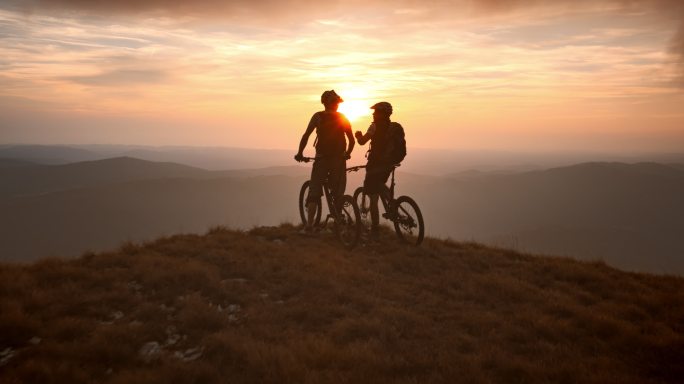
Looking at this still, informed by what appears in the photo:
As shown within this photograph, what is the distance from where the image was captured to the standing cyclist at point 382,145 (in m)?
11.1

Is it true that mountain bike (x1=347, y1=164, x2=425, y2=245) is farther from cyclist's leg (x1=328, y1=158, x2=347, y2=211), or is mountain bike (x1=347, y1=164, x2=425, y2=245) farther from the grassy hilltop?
the grassy hilltop

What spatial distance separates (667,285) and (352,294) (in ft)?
23.5

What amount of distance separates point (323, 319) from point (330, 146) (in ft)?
18.3

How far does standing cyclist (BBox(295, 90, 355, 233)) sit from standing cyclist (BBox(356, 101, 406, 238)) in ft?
2.01

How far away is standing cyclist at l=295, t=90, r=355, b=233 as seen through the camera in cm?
1101

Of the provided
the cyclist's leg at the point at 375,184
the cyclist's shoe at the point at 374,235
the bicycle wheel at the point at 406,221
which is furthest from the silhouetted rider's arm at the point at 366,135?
the cyclist's shoe at the point at 374,235

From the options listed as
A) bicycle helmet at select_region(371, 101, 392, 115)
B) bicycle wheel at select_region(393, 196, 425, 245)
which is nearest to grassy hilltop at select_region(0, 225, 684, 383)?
bicycle wheel at select_region(393, 196, 425, 245)

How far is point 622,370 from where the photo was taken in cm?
525

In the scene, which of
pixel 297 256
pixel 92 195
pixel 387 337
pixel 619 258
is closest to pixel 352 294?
pixel 387 337

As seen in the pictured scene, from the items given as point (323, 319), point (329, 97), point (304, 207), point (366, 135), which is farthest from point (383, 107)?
point (323, 319)

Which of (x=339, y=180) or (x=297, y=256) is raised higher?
(x=339, y=180)

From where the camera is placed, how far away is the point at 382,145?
11.2 m

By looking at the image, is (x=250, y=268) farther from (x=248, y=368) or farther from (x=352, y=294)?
(x=248, y=368)

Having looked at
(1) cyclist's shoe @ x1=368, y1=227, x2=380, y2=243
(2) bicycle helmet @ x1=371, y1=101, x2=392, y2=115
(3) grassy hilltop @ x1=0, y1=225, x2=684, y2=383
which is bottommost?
(3) grassy hilltop @ x1=0, y1=225, x2=684, y2=383
